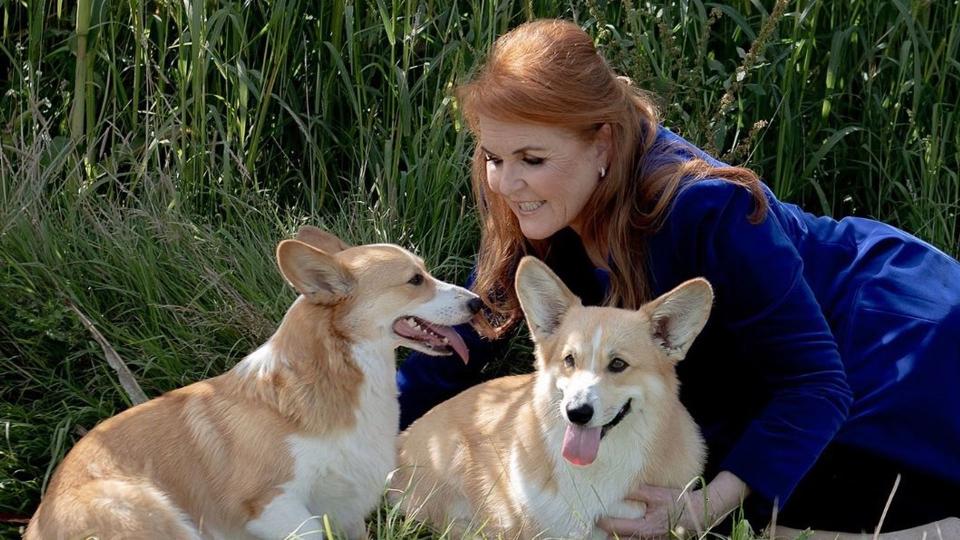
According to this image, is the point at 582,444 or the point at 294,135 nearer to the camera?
the point at 582,444

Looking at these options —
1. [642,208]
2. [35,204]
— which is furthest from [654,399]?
[35,204]

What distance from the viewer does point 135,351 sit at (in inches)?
166

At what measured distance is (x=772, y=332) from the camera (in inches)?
135

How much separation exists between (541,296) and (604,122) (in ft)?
1.67

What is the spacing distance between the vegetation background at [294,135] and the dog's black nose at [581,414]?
1409 mm

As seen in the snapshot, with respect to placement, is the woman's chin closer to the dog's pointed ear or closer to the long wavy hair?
the long wavy hair

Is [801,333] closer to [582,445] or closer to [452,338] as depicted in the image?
[582,445]

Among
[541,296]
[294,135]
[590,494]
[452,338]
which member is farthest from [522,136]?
[294,135]

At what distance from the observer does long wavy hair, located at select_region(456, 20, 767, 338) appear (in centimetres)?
348

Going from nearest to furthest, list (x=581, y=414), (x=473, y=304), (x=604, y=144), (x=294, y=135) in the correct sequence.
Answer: (x=581, y=414) < (x=473, y=304) < (x=604, y=144) < (x=294, y=135)

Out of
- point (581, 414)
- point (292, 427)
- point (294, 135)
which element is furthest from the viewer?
point (294, 135)

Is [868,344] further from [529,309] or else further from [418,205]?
[418,205]

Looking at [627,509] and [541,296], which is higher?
[541,296]

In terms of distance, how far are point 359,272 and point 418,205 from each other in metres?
1.16
